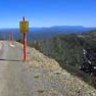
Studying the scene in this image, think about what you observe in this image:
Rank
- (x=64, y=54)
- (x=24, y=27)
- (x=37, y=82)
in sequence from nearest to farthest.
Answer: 1. (x=37, y=82)
2. (x=24, y=27)
3. (x=64, y=54)

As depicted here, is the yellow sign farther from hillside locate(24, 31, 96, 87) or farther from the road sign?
hillside locate(24, 31, 96, 87)

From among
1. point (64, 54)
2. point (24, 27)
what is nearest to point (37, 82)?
point (24, 27)

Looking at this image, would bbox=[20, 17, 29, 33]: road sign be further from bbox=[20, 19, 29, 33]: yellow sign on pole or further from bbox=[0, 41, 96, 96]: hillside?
bbox=[0, 41, 96, 96]: hillside

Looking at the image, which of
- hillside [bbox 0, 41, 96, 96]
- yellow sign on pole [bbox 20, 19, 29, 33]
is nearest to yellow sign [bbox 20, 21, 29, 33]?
yellow sign on pole [bbox 20, 19, 29, 33]

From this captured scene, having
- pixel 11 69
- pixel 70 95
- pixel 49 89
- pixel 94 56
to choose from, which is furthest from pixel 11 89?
pixel 94 56

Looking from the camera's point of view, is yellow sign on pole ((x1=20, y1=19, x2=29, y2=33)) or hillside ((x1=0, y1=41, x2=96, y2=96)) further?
yellow sign on pole ((x1=20, y1=19, x2=29, y2=33))

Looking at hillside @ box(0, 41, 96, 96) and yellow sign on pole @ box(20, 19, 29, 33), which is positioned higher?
yellow sign on pole @ box(20, 19, 29, 33)

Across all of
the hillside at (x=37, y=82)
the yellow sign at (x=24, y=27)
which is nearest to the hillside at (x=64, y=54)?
the hillside at (x=37, y=82)

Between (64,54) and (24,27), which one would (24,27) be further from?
(64,54)

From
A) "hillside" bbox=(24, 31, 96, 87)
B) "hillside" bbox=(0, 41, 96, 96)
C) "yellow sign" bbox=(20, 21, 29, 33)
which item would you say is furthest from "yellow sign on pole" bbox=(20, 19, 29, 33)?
"hillside" bbox=(24, 31, 96, 87)

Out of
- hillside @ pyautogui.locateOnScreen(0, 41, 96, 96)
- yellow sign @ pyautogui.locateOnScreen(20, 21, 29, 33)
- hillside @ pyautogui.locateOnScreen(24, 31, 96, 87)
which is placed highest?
yellow sign @ pyautogui.locateOnScreen(20, 21, 29, 33)

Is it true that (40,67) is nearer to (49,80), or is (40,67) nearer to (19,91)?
(49,80)

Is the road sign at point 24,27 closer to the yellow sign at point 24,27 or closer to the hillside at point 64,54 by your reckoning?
the yellow sign at point 24,27

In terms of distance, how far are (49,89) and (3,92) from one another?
1880 millimetres
